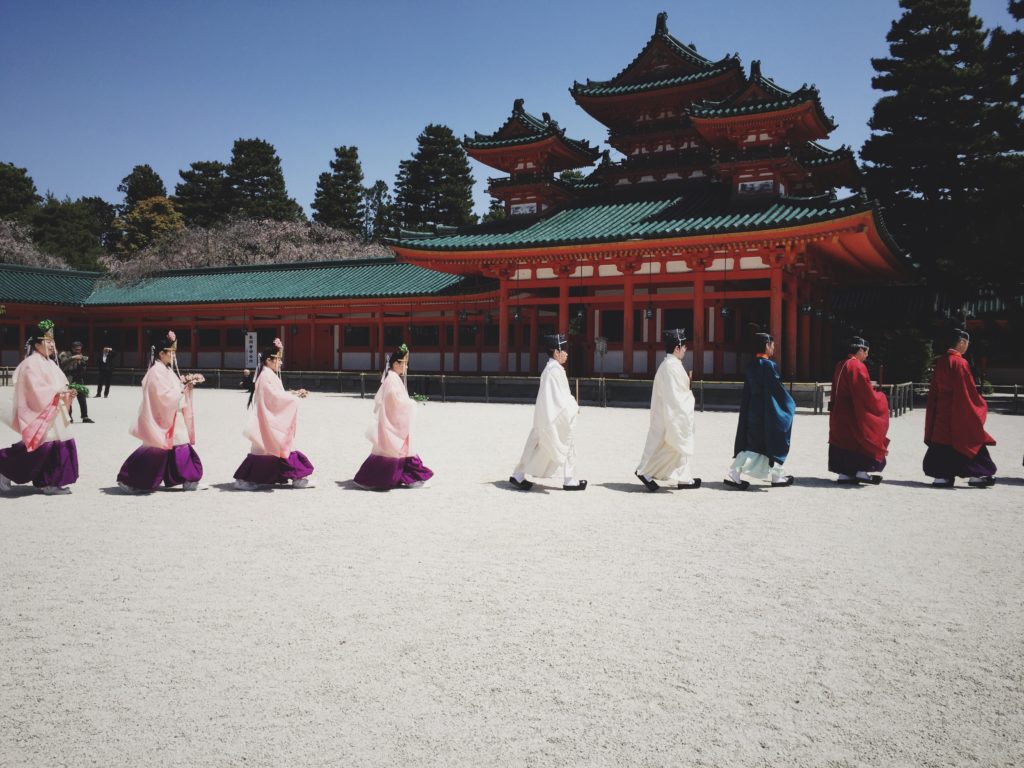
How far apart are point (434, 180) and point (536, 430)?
169 feet

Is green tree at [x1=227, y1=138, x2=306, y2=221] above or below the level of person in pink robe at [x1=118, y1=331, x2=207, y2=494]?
above

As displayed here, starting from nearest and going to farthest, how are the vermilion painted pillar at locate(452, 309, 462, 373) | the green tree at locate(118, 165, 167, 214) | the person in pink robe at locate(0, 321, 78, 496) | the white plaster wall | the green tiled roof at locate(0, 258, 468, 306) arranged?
the person in pink robe at locate(0, 321, 78, 496), the vermilion painted pillar at locate(452, 309, 462, 373), the green tiled roof at locate(0, 258, 468, 306), the white plaster wall, the green tree at locate(118, 165, 167, 214)

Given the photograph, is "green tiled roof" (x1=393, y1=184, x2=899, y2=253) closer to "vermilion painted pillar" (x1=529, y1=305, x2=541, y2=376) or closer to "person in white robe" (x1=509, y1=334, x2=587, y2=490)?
"vermilion painted pillar" (x1=529, y1=305, x2=541, y2=376)

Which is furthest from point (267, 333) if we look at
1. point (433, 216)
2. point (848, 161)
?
point (433, 216)

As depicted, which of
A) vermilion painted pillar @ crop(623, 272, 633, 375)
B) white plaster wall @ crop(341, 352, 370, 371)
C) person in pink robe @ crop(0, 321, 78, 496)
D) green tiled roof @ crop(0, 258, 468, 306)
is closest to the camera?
person in pink robe @ crop(0, 321, 78, 496)

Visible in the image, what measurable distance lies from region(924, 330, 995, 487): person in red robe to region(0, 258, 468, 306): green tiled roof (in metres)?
19.0

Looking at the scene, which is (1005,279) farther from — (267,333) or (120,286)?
(120,286)

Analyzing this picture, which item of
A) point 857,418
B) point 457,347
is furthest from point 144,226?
point 857,418

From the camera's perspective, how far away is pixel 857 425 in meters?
8.34

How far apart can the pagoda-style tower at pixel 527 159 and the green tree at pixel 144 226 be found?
1406 inches

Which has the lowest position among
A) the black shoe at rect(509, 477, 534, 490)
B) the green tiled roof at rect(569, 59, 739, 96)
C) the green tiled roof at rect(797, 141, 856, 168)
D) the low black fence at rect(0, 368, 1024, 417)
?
the black shoe at rect(509, 477, 534, 490)

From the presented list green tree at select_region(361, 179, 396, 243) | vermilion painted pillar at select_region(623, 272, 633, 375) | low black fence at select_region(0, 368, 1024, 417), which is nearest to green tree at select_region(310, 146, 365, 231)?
green tree at select_region(361, 179, 396, 243)

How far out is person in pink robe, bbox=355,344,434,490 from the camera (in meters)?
7.80

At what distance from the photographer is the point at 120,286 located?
1433 inches
